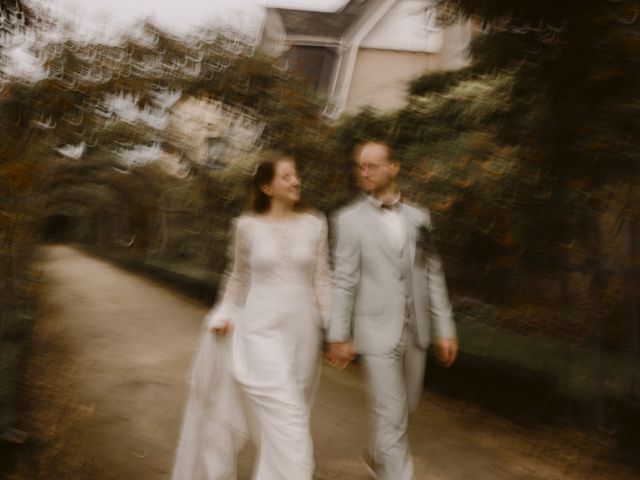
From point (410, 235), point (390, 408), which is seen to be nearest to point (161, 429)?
point (390, 408)

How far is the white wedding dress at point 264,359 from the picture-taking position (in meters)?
3.66

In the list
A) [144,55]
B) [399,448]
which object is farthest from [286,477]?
[144,55]

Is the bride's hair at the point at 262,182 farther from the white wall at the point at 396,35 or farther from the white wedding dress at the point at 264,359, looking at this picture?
the white wall at the point at 396,35

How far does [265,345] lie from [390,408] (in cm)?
80

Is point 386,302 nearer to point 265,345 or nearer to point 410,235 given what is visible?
point 410,235

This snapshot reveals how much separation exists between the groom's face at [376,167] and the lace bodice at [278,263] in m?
0.43

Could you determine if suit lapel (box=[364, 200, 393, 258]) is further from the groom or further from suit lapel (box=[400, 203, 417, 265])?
suit lapel (box=[400, 203, 417, 265])

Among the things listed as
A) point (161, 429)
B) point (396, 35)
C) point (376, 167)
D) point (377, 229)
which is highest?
point (396, 35)

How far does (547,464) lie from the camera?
547 centimetres

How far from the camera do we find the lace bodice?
3.84 m

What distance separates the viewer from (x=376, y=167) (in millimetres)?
3758

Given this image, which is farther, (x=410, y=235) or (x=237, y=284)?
(x=237, y=284)

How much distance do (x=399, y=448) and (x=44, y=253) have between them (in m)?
4.94

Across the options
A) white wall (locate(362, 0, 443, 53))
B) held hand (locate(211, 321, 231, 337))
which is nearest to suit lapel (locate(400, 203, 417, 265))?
held hand (locate(211, 321, 231, 337))
